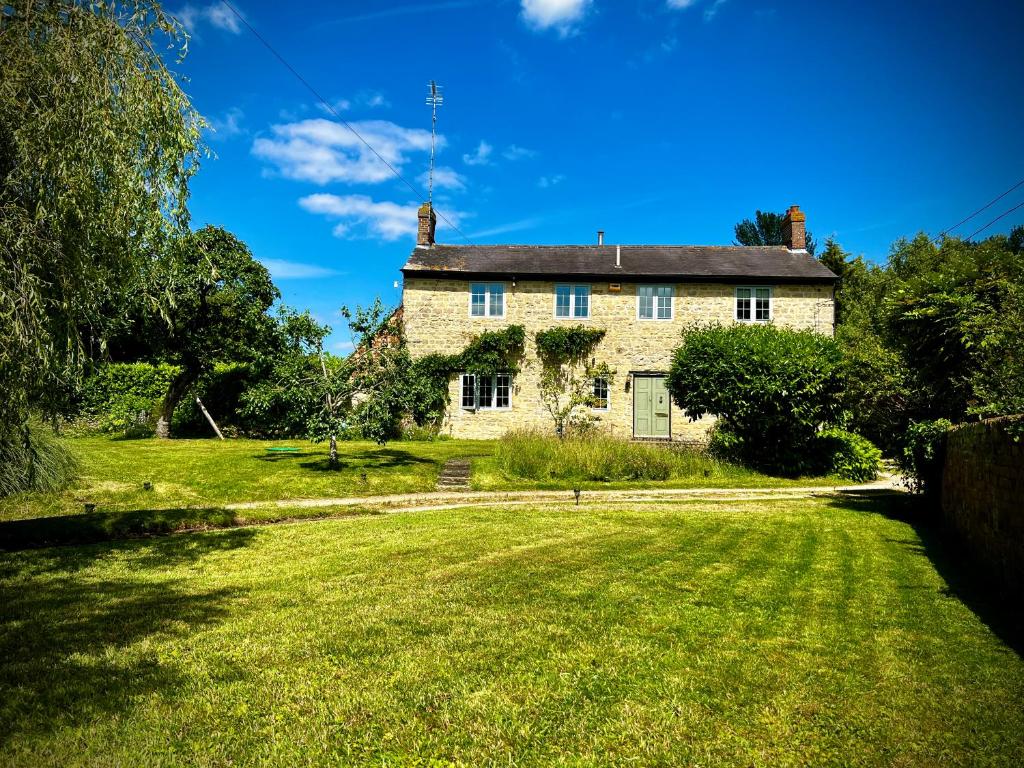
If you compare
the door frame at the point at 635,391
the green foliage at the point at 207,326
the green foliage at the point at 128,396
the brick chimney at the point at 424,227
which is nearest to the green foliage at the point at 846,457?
the door frame at the point at 635,391

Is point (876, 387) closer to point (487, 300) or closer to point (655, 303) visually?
point (655, 303)

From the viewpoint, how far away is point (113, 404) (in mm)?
22234

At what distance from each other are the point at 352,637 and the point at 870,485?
52.2 feet

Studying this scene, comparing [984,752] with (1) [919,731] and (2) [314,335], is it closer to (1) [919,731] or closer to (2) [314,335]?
(1) [919,731]

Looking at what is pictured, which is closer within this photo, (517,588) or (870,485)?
(517,588)

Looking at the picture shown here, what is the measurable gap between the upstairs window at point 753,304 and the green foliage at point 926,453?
1241cm

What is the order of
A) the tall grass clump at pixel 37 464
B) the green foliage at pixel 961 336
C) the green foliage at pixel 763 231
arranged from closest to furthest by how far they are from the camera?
the green foliage at pixel 961 336
the tall grass clump at pixel 37 464
the green foliage at pixel 763 231

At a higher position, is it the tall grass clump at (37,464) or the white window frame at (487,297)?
the white window frame at (487,297)

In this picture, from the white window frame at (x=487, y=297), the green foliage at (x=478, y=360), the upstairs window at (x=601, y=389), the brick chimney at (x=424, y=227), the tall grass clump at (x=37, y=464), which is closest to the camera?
the tall grass clump at (x=37, y=464)

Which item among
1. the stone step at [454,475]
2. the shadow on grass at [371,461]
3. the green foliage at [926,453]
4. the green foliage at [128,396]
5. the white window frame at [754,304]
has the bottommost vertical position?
the stone step at [454,475]

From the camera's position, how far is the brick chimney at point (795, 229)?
84.4ft

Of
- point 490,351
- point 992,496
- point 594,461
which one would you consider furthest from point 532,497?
point 490,351

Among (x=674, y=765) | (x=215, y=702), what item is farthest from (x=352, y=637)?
(x=674, y=765)

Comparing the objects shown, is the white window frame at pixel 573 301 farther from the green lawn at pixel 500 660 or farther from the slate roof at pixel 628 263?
the green lawn at pixel 500 660
